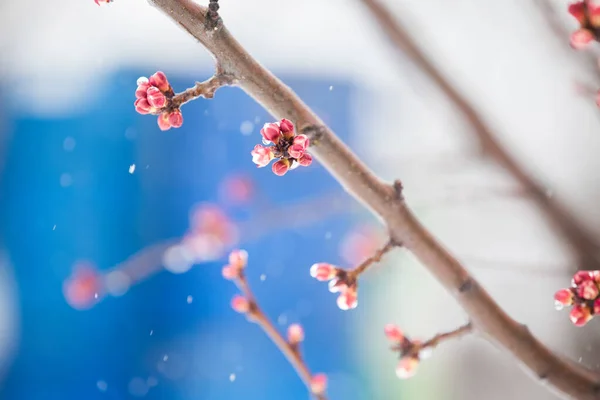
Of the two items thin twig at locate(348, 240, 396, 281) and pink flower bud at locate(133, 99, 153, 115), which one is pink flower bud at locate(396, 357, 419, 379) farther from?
pink flower bud at locate(133, 99, 153, 115)

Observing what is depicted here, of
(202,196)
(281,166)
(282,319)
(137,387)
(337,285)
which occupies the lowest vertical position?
(282,319)

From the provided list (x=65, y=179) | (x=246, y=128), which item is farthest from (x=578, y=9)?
(x=65, y=179)

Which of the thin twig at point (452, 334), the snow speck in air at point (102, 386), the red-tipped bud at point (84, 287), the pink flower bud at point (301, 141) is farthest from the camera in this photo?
the snow speck in air at point (102, 386)

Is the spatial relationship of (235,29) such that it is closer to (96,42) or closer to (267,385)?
(96,42)

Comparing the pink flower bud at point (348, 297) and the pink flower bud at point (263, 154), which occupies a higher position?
the pink flower bud at point (263, 154)

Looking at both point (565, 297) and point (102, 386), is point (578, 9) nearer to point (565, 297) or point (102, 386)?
point (565, 297)

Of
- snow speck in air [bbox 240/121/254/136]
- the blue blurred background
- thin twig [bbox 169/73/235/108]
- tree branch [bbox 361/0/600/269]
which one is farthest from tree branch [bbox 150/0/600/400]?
snow speck in air [bbox 240/121/254/136]

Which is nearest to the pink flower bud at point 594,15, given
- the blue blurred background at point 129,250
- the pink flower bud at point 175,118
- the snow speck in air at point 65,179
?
the pink flower bud at point 175,118

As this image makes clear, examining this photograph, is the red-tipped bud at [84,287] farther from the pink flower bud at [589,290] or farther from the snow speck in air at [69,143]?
the pink flower bud at [589,290]
